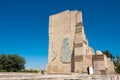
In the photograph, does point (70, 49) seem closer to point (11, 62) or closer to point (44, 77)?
point (44, 77)

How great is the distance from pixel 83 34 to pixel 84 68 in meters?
2.98

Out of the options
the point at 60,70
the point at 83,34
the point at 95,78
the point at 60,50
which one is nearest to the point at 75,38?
the point at 83,34

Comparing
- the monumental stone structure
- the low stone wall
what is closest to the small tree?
the monumental stone structure

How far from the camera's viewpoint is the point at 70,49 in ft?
54.7

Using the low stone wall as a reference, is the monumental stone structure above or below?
above

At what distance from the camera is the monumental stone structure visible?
1532 cm

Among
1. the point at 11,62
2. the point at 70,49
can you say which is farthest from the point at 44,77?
the point at 11,62

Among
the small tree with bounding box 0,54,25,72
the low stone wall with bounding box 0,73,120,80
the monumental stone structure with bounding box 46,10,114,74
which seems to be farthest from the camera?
the small tree with bounding box 0,54,25,72

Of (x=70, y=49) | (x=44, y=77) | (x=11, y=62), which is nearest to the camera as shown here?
(x=44, y=77)

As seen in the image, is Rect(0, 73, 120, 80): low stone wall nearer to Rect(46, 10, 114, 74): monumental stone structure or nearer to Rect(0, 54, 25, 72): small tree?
Rect(46, 10, 114, 74): monumental stone structure

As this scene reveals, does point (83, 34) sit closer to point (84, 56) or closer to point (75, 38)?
point (75, 38)

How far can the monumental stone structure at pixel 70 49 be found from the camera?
15.3 meters

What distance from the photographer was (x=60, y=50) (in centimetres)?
1728

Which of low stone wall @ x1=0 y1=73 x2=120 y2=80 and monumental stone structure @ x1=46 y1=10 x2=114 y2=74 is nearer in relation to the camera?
low stone wall @ x1=0 y1=73 x2=120 y2=80
